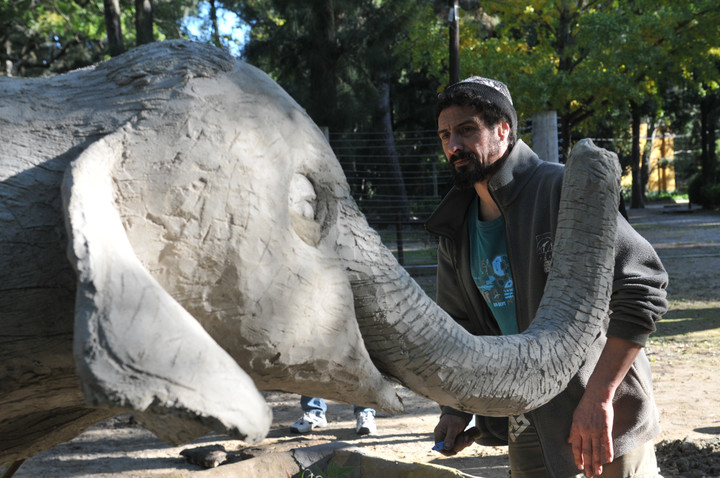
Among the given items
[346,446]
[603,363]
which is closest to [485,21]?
[346,446]

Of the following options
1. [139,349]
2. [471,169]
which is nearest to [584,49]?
[471,169]

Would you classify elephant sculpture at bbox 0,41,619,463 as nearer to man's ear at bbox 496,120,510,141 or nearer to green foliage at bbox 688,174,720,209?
man's ear at bbox 496,120,510,141

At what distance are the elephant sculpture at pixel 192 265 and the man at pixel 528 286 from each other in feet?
3.73

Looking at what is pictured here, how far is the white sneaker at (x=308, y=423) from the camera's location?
20.4ft

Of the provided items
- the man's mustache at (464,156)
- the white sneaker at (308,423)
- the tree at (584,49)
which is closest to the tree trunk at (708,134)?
the tree at (584,49)

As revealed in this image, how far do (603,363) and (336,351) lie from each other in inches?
57.4

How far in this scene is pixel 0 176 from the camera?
1274 millimetres

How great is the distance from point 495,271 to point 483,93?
29.0 inches

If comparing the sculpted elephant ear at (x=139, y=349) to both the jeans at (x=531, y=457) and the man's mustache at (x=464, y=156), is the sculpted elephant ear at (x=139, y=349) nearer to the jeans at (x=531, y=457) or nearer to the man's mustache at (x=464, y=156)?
the man's mustache at (x=464, y=156)

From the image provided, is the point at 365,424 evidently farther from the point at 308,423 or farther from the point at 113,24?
the point at 113,24

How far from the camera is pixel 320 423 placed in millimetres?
6352

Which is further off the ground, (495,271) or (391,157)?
(391,157)

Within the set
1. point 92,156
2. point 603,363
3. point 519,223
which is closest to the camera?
point 92,156

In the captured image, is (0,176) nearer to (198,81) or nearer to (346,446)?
(198,81)
